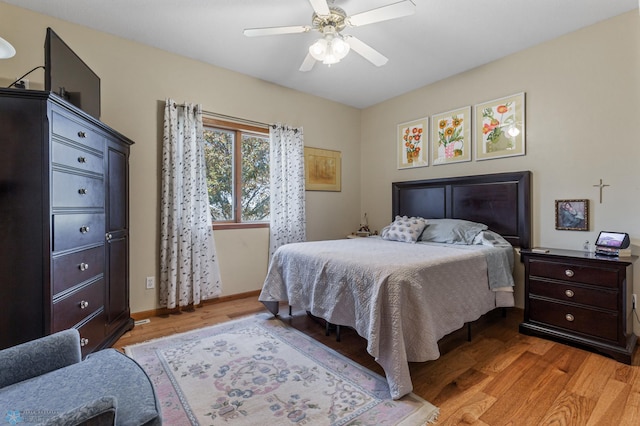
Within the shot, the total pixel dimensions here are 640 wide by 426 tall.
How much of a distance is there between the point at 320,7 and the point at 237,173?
214cm

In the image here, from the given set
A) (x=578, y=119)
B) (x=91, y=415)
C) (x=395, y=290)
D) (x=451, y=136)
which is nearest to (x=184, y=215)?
(x=395, y=290)

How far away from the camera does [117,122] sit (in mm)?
2771

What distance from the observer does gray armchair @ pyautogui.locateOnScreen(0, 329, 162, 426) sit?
0.90 meters

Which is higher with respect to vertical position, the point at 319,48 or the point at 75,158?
the point at 319,48

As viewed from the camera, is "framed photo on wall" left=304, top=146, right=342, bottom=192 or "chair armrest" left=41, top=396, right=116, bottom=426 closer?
"chair armrest" left=41, top=396, right=116, bottom=426

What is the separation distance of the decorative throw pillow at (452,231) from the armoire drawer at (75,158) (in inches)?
121

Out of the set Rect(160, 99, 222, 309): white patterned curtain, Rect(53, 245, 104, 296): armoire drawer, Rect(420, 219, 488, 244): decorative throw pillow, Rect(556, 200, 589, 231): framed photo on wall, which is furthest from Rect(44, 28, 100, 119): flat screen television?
Rect(556, 200, 589, 231): framed photo on wall

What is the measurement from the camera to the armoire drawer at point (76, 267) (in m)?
1.72

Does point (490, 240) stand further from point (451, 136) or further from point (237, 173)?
point (237, 173)

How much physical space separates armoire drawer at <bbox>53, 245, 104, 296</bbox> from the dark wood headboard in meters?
3.39

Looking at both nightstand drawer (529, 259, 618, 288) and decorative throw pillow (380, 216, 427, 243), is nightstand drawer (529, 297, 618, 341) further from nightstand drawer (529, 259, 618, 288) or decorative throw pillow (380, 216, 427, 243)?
decorative throw pillow (380, 216, 427, 243)

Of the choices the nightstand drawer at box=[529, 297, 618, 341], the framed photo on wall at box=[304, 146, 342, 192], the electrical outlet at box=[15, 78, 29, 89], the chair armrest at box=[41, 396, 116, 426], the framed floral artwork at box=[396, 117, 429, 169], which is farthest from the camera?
the framed photo on wall at box=[304, 146, 342, 192]

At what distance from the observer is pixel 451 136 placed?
3.57 metres

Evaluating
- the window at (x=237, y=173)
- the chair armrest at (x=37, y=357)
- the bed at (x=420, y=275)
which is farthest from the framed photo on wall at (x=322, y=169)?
the chair armrest at (x=37, y=357)
